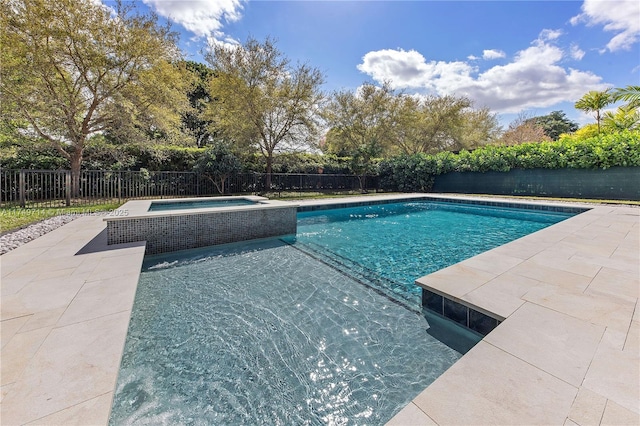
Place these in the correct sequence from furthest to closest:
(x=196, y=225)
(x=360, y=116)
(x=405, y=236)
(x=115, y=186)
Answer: (x=360, y=116) → (x=115, y=186) → (x=405, y=236) → (x=196, y=225)

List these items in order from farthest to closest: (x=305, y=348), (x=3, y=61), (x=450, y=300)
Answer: (x=3, y=61) < (x=450, y=300) < (x=305, y=348)

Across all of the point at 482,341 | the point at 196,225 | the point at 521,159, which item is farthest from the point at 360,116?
the point at 482,341

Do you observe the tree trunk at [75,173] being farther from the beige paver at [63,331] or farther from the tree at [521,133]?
the tree at [521,133]

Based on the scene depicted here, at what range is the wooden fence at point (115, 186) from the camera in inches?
305

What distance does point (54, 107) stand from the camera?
7.53 m

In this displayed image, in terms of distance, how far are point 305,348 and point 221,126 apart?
11.7m

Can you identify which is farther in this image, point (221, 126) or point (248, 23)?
point (221, 126)

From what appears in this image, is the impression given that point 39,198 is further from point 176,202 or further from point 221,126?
point 221,126

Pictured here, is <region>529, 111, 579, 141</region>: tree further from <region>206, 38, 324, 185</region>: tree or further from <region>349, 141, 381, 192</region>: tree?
<region>206, 38, 324, 185</region>: tree

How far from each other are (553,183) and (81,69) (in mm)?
18588

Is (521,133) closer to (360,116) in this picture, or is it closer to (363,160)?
(360,116)

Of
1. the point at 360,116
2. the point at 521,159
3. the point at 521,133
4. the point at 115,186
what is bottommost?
the point at 115,186

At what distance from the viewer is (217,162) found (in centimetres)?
1106

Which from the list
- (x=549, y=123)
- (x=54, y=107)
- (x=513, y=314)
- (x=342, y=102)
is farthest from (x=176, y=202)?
(x=549, y=123)
